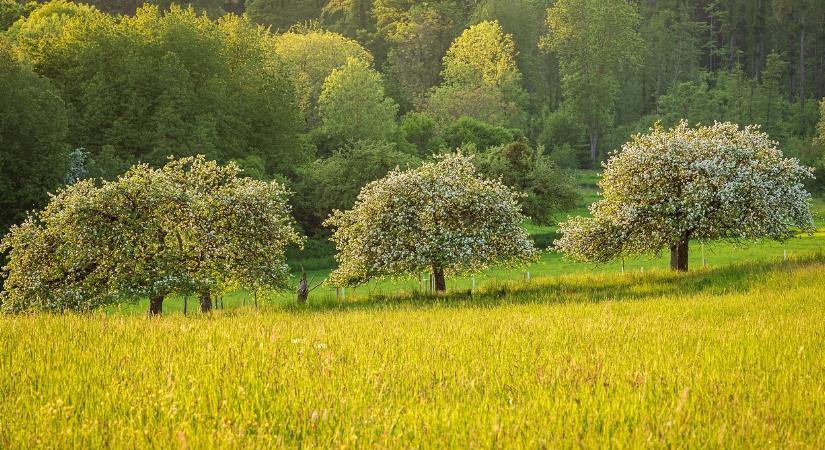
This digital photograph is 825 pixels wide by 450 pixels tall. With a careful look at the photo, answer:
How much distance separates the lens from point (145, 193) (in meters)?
25.4

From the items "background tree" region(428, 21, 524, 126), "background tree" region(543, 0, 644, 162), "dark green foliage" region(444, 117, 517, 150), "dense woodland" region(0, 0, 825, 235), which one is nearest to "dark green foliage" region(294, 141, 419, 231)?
"dense woodland" region(0, 0, 825, 235)

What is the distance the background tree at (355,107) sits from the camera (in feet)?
261

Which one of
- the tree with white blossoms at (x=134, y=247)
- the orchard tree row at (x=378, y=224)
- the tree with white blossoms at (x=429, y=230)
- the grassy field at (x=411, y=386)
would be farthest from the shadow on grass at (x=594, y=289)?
the grassy field at (x=411, y=386)

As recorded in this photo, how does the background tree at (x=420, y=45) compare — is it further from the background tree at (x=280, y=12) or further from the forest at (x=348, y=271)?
the forest at (x=348, y=271)

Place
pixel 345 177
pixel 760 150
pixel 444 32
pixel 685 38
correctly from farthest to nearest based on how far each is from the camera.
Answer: pixel 685 38, pixel 444 32, pixel 345 177, pixel 760 150

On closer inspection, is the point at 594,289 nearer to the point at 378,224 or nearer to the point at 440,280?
the point at 440,280

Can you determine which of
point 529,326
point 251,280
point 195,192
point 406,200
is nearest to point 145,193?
point 195,192

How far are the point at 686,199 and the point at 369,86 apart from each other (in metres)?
56.6

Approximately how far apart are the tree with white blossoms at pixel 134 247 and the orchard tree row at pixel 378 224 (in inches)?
2.0

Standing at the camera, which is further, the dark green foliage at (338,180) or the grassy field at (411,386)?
the dark green foliage at (338,180)

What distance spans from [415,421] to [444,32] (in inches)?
4934

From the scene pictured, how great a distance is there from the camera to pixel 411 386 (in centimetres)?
790

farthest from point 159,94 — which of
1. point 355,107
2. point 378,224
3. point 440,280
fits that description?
point 440,280

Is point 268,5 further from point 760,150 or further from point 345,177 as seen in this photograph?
point 760,150
